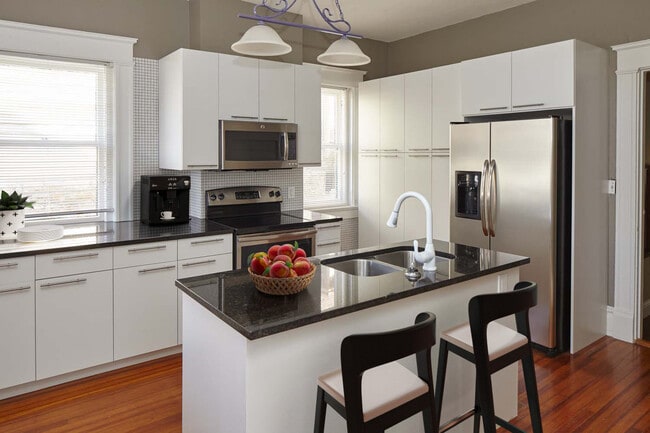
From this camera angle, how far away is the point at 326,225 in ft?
13.7

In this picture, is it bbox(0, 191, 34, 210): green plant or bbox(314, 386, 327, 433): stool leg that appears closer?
bbox(314, 386, 327, 433): stool leg

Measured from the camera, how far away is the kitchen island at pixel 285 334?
1.76 meters

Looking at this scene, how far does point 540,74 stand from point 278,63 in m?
2.02

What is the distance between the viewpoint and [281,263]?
6.35 feet

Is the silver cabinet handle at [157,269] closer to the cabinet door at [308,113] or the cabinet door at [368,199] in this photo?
the cabinet door at [308,113]

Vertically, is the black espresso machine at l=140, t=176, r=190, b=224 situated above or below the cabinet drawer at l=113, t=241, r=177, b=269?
above

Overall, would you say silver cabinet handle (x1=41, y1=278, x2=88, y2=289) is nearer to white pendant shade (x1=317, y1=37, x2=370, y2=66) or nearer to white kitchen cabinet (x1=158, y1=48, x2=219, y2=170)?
white kitchen cabinet (x1=158, y1=48, x2=219, y2=170)

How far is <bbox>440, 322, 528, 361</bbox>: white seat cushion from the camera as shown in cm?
209

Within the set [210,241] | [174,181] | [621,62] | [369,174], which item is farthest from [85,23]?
→ [621,62]

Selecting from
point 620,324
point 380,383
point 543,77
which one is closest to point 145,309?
point 380,383

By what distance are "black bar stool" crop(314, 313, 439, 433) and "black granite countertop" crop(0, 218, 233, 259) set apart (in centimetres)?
201

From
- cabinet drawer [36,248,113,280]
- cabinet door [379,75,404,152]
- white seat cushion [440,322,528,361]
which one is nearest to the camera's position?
white seat cushion [440,322,528,361]

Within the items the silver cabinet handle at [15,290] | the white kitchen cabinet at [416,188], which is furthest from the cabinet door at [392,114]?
the silver cabinet handle at [15,290]

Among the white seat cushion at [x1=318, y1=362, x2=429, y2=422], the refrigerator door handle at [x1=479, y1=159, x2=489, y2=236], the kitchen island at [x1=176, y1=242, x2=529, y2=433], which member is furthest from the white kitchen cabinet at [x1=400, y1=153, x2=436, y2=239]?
the white seat cushion at [x1=318, y1=362, x2=429, y2=422]
